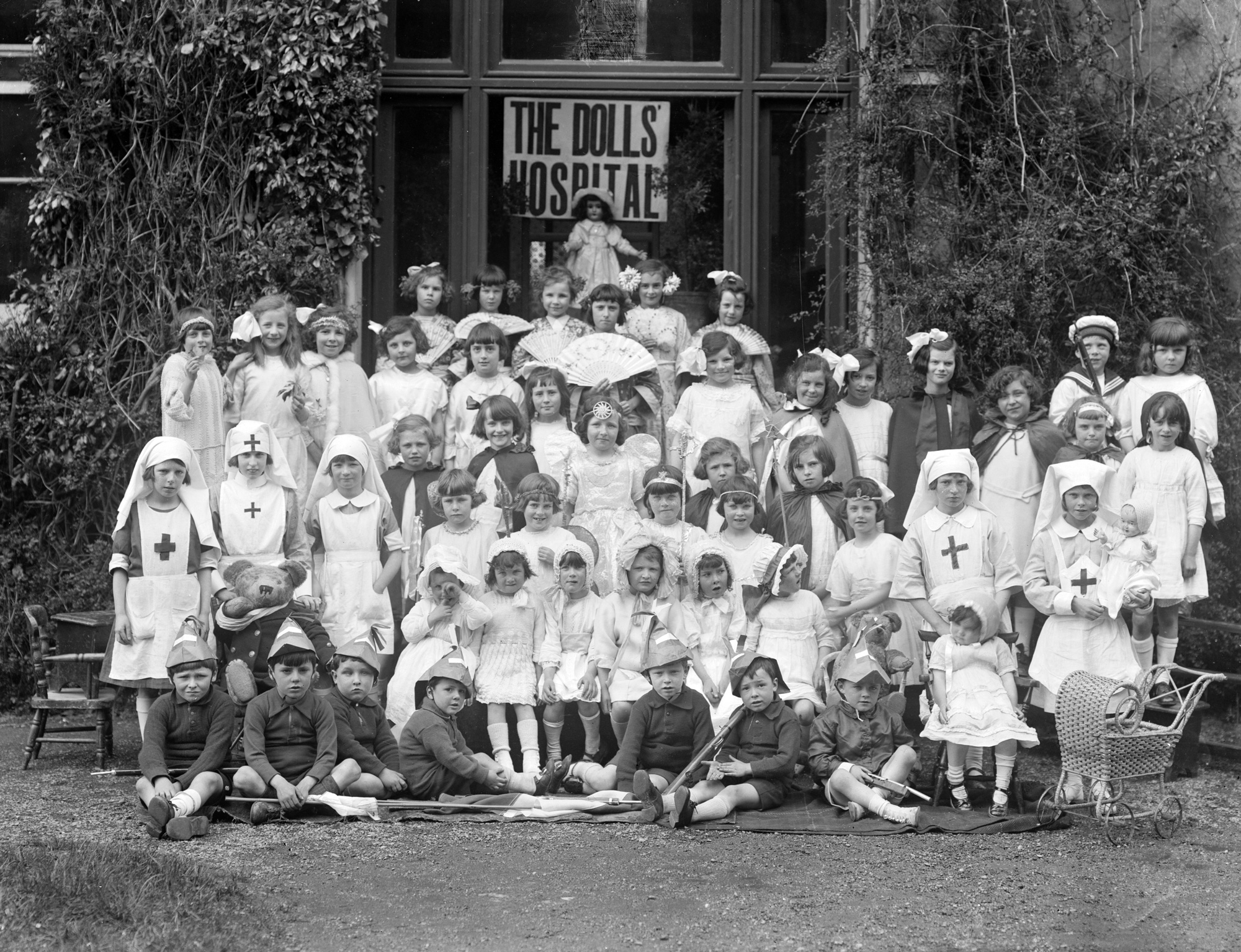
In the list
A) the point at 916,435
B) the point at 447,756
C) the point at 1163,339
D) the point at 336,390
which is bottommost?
the point at 447,756

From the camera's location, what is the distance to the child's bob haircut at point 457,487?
839 centimetres

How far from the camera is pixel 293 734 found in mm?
7316

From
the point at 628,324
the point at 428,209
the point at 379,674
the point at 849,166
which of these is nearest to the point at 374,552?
the point at 379,674

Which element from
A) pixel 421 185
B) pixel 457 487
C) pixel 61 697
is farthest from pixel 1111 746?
pixel 421 185

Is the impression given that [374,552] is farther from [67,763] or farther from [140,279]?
[140,279]

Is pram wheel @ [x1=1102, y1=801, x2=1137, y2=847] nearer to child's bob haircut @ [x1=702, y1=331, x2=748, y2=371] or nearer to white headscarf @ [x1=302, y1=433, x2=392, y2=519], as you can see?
child's bob haircut @ [x1=702, y1=331, x2=748, y2=371]

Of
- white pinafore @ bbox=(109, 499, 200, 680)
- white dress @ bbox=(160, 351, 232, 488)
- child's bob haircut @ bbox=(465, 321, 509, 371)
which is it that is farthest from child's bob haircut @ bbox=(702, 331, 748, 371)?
white pinafore @ bbox=(109, 499, 200, 680)

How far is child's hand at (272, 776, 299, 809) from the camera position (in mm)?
7051

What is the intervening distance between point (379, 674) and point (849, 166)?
4.61m

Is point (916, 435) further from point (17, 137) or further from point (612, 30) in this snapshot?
point (17, 137)

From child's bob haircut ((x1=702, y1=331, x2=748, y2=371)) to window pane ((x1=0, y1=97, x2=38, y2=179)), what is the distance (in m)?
4.68

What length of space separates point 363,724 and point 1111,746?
3318 mm

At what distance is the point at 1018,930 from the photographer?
560 cm

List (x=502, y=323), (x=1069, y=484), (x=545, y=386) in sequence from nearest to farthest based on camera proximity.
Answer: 1. (x=1069, y=484)
2. (x=545, y=386)
3. (x=502, y=323)
